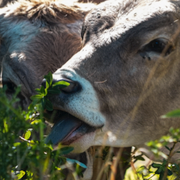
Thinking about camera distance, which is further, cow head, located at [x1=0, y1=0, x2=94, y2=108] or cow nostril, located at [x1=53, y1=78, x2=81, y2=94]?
cow head, located at [x1=0, y1=0, x2=94, y2=108]

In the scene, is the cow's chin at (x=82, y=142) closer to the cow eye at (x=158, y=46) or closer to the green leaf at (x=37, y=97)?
the green leaf at (x=37, y=97)

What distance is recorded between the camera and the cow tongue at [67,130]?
3.14 metres

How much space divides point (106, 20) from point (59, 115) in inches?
41.1

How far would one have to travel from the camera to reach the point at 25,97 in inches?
165

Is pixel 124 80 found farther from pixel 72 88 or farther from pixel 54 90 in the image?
pixel 54 90

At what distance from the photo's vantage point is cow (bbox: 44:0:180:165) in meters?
3.18

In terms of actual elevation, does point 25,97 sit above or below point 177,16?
below

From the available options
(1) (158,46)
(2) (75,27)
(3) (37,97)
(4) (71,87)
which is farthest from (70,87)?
(2) (75,27)

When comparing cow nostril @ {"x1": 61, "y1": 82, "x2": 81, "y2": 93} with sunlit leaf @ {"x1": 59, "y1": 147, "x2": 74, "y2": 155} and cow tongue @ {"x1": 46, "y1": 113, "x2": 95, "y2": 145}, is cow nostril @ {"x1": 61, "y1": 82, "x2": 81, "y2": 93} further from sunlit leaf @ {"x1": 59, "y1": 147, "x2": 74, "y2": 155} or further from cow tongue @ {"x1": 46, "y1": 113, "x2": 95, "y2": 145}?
sunlit leaf @ {"x1": 59, "y1": 147, "x2": 74, "y2": 155}

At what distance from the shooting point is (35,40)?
4309 millimetres

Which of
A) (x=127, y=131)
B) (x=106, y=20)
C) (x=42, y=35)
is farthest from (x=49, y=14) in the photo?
(x=127, y=131)

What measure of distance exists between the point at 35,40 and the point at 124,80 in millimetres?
1435

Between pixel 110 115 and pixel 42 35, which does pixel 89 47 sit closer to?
pixel 110 115

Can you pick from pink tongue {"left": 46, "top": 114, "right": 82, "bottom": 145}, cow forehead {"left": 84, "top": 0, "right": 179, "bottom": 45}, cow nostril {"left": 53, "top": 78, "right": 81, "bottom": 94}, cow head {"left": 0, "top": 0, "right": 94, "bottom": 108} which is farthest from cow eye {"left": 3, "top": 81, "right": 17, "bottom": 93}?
cow nostril {"left": 53, "top": 78, "right": 81, "bottom": 94}
